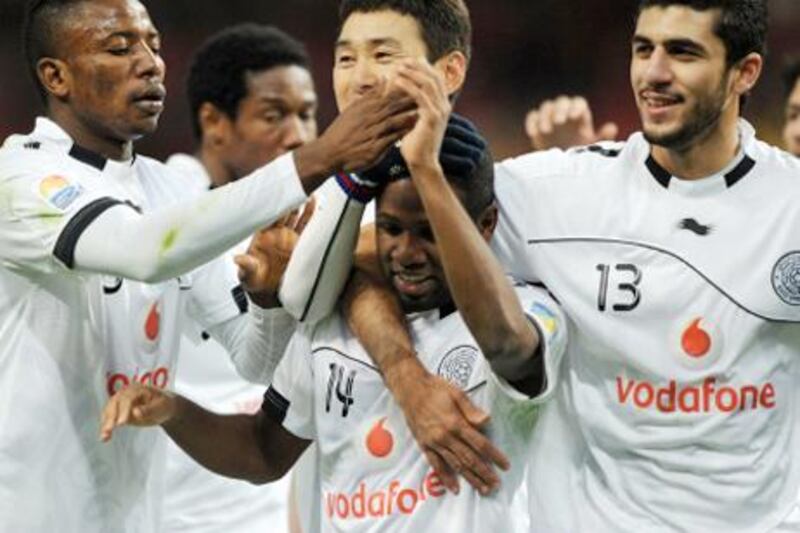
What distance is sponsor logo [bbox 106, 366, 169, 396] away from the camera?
3.93 m

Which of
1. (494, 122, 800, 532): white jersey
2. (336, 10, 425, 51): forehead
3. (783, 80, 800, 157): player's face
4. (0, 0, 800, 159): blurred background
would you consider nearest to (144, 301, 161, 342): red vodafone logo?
(336, 10, 425, 51): forehead

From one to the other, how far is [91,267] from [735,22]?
1455 mm

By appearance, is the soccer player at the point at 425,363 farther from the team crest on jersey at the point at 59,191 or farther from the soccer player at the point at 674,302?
the team crest on jersey at the point at 59,191

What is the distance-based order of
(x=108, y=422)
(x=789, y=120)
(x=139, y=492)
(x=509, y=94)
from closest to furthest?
1. (x=108, y=422)
2. (x=139, y=492)
3. (x=789, y=120)
4. (x=509, y=94)

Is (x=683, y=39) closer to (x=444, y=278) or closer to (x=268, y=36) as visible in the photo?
(x=444, y=278)

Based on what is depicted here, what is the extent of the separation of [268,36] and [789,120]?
1.96 m

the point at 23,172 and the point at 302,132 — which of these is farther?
the point at 302,132

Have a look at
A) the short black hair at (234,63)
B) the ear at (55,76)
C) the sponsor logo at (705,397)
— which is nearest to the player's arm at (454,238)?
the sponsor logo at (705,397)

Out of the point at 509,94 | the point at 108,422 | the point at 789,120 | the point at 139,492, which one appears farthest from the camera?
the point at 509,94

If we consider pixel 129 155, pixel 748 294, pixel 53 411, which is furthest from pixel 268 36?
pixel 748 294

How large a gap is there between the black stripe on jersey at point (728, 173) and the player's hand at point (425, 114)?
64 cm

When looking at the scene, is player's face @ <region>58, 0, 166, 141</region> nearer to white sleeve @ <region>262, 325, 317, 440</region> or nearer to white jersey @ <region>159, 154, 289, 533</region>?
white sleeve @ <region>262, 325, 317, 440</region>

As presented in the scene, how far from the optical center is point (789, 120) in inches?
245

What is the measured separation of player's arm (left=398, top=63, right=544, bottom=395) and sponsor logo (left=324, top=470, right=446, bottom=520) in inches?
13.6
